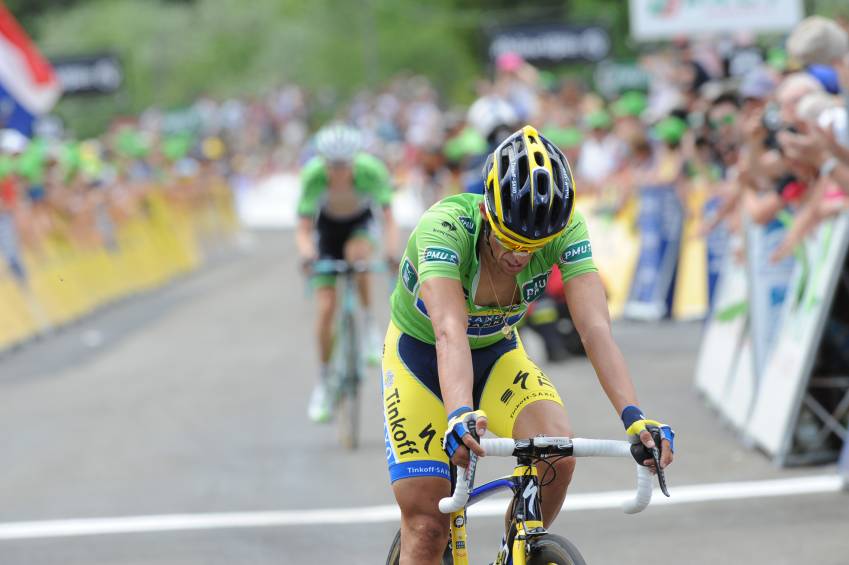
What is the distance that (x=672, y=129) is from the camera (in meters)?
15.7

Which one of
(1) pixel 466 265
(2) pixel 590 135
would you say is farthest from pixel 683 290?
(1) pixel 466 265

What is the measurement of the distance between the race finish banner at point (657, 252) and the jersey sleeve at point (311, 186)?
6.51m

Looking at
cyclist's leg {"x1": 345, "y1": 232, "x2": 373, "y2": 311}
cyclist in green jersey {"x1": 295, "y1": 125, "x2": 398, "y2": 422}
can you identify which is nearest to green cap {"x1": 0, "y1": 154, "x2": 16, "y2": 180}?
cyclist in green jersey {"x1": 295, "y1": 125, "x2": 398, "y2": 422}

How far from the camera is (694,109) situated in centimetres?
1577

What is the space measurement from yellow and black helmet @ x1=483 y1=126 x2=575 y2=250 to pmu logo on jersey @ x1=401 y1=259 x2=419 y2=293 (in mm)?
665

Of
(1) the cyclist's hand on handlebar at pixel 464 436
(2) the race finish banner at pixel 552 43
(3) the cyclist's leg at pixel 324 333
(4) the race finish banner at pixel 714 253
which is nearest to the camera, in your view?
(1) the cyclist's hand on handlebar at pixel 464 436

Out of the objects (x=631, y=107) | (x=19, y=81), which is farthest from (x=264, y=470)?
(x=19, y=81)

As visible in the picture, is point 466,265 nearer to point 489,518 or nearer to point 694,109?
point 489,518

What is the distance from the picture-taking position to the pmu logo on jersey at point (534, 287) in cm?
504

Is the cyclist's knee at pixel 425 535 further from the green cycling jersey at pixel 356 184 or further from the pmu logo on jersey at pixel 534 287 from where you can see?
the green cycling jersey at pixel 356 184

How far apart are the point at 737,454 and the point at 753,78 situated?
11.3ft

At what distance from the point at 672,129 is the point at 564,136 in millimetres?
3188

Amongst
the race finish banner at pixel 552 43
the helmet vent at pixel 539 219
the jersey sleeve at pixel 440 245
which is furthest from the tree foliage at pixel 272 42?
the helmet vent at pixel 539 219

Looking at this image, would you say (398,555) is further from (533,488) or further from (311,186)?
(311,186)
